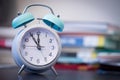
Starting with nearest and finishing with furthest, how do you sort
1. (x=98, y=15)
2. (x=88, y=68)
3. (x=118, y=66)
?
1. (x=118, y=66)
2. (x=88, y=68)
3. (x=98, y=15)

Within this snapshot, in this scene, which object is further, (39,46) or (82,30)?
(82,30)

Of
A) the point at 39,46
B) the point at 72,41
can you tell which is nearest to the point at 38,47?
the point at 39,46

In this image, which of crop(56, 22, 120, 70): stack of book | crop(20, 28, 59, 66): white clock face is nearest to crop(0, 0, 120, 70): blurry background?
crop(56, 22, 120, 70): stack of book

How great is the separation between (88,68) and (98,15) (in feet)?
1.12

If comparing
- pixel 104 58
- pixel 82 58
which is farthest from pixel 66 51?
pixel 104 58

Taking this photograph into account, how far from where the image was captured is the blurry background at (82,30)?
47.1 inches

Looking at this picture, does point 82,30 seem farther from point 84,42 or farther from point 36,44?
point 36,44

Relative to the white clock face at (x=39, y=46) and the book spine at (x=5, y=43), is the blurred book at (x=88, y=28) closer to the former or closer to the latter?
the book spine at (x=5, y=43)

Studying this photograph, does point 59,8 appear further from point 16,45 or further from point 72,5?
point 16,45

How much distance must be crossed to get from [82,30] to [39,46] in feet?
1.40

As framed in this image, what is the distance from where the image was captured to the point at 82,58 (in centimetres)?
119

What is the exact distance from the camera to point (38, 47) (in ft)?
2.72

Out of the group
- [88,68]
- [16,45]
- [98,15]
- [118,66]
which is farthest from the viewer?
[98,15]

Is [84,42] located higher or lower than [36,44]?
lower
